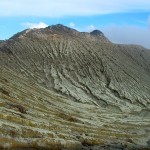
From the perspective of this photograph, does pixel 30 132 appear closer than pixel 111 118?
Yes

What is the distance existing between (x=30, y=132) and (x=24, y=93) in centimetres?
7593

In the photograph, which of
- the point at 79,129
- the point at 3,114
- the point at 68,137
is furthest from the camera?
the point at 79,129

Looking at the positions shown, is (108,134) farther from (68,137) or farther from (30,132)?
(30,132)

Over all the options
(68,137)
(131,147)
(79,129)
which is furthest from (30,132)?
(79,129)

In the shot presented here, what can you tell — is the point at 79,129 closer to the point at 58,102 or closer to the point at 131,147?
the point at 131,147

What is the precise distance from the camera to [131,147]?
83375mm

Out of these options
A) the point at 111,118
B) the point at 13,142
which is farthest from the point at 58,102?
the point at 13,142

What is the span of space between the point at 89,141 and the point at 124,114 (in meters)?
87.6

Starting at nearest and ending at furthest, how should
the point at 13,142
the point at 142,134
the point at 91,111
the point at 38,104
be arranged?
1. the point at 13,142
2. the point at 142,134
3. the point at 38,104
4. the point at 91,111

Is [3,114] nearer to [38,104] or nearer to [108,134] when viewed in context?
[108,134]

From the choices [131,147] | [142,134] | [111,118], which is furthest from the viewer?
[111,118]

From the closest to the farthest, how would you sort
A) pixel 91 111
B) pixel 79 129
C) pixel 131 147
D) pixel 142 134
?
pixel 131 147 < pixel 79 129 < pixel 142 134 < pixel 91 111

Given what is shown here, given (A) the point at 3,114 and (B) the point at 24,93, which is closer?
(A) the point at 3,114

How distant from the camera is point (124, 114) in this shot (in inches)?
7003
